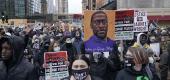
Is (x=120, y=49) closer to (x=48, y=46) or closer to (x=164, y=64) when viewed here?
(x=164, y=64)

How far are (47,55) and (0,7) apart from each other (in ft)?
369

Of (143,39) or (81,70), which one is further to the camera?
(143,39)

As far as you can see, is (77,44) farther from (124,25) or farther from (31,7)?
(31,7)

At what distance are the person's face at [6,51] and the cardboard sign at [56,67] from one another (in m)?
2.55

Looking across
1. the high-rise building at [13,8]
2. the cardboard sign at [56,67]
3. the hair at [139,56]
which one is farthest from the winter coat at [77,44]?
the high-rise building at [13,8]

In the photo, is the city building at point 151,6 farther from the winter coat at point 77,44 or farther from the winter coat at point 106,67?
the winter coat at point 106,67

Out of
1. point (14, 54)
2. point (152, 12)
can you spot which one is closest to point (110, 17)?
point (14, 54)

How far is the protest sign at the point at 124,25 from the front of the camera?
998cm

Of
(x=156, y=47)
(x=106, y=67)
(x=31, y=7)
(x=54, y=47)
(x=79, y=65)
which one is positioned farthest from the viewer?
(x=31, y=7)

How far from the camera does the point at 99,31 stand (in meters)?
9.09

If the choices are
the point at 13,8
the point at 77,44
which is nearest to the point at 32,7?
the point at 13,8

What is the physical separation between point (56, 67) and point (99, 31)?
1.05 m

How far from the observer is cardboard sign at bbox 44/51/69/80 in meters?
8.45

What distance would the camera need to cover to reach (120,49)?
31.4 feet
